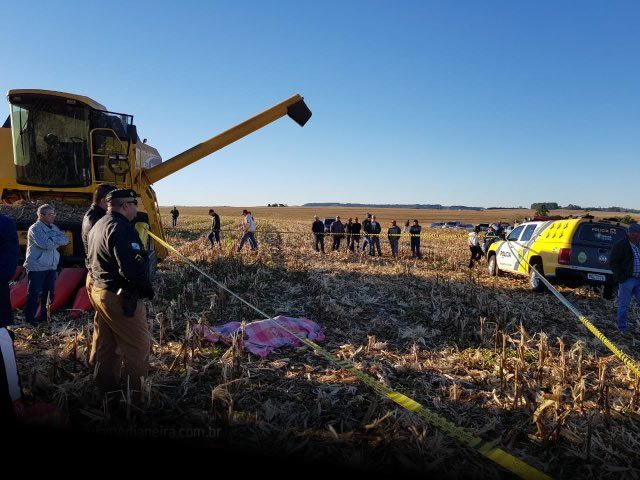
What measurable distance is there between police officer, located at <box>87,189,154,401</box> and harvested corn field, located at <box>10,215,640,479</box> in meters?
0.26

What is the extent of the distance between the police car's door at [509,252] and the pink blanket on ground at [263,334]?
23.7 ft

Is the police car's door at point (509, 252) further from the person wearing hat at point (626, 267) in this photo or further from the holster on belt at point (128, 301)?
the holster on belt at point (128, 301)

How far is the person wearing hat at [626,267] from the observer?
679cm

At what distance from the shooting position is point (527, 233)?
Result: 11.3m

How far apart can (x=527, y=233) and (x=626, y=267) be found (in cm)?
455

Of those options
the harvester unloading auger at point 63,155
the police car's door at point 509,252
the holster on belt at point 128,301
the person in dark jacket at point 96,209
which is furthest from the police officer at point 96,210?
the police car's door at point 509,252

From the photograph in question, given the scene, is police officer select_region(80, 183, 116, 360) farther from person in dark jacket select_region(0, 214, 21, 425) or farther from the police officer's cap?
person in dark jacket select_region(0, 214, 21, 425)

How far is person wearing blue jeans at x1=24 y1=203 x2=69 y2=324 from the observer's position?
20.4ft

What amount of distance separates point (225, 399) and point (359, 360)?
2064 millimetres

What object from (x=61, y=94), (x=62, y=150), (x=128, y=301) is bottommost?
(x=128, y=301)

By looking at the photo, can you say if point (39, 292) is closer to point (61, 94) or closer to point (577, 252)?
point (61, 94)

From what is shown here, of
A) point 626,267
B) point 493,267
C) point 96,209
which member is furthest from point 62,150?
point 493,267

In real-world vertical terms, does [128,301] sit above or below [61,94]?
below

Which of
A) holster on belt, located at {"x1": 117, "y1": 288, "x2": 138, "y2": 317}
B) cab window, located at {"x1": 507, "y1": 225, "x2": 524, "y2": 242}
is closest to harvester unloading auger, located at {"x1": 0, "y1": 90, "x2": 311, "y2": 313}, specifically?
holster on belt, located at {"x1": 117, "y1": 288, "x2": 138, "y2": 317}
